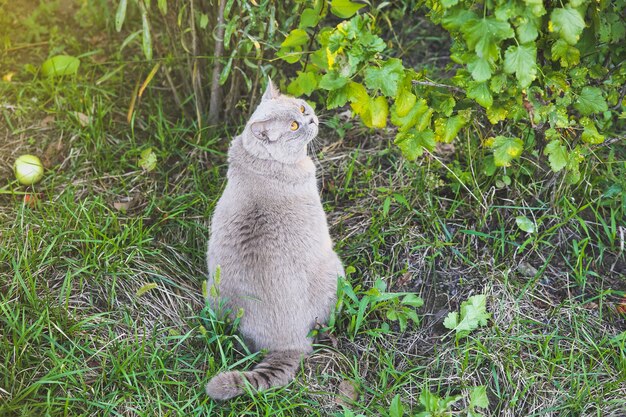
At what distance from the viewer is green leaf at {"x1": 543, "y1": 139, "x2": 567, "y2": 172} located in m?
2.56

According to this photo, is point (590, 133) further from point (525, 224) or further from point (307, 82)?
point (307, 82)

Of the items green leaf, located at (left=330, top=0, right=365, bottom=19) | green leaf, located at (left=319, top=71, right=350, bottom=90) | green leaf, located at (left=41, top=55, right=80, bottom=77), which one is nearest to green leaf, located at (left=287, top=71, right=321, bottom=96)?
green leaf, located at (left=330, top=0, right=365, bottom=19)

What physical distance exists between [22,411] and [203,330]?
2.40ft

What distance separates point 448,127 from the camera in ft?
8.79

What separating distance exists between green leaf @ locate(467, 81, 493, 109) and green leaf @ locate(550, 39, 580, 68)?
0.30 metres

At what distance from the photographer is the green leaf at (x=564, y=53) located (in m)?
2.43

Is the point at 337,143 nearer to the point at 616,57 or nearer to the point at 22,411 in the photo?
the point at 616,57

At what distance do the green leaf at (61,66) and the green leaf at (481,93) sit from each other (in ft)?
7.74

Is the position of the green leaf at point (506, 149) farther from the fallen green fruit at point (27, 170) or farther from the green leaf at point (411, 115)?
the fallen green fruit at point (27, 170)

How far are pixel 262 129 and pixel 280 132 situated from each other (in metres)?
0.08

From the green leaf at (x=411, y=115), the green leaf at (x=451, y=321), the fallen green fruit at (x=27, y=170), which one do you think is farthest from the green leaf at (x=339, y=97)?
the fallen green fruit at (x=27, y=170)

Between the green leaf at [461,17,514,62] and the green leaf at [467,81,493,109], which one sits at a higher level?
the green leaf at [461,17,514,62]

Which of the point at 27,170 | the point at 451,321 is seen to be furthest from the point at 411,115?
the point at 27,170

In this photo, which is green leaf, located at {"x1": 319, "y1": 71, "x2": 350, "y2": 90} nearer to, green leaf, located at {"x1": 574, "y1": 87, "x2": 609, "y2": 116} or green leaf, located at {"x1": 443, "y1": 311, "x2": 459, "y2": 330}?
green leaf, located at {"x1": 574, "y1": 87, "x2": 609, "y2": 116}
